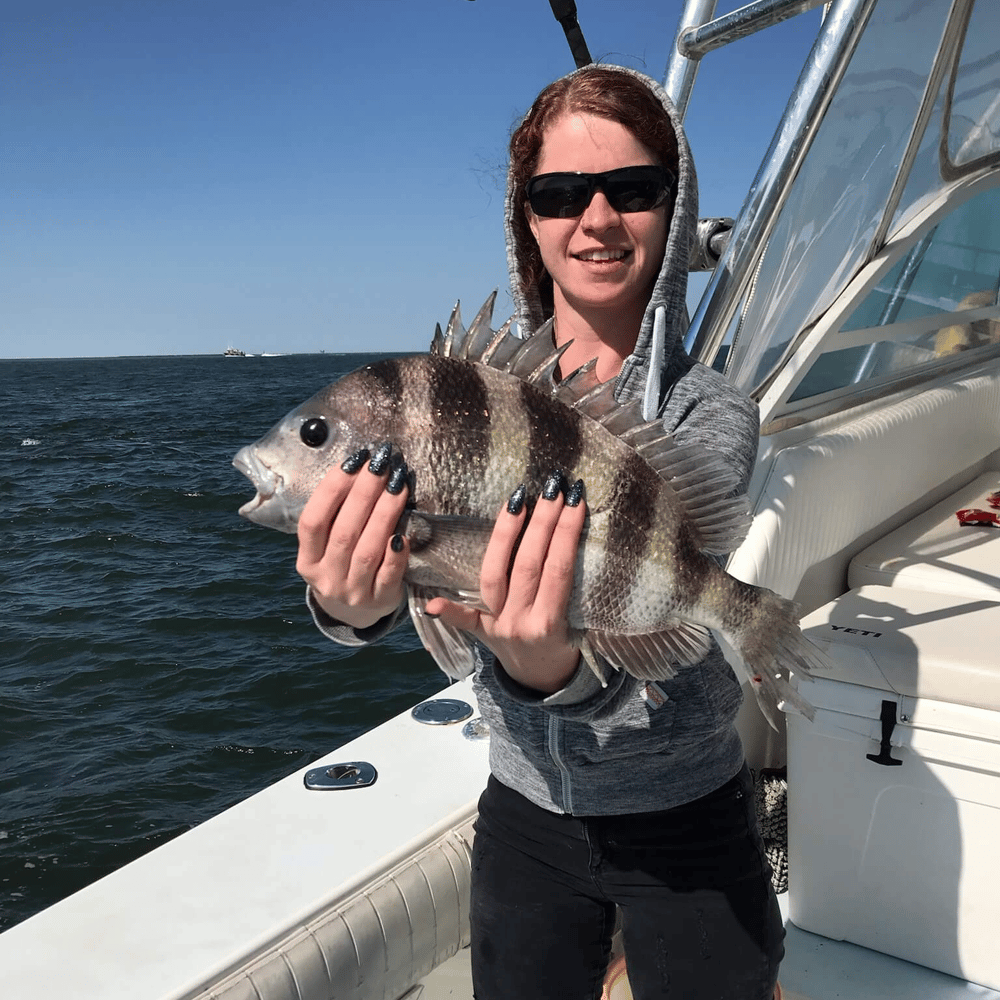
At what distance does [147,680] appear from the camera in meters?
9.79

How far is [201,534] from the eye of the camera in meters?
16.2

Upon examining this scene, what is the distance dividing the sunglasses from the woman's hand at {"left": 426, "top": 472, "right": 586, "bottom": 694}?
2.14 feet

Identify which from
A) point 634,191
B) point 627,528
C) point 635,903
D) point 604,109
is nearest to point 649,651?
point 627,528

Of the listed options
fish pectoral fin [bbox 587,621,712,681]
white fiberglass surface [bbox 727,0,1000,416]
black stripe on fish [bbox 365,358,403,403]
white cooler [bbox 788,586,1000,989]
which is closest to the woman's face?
black stripe on fish [bbox 365,358,403,403]

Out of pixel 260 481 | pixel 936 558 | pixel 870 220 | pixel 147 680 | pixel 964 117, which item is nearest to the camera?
pixel 260 481

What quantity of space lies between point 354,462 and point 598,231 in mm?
732

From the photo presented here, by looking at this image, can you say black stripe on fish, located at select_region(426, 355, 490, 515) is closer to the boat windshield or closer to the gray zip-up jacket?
the gray zip-up jacket

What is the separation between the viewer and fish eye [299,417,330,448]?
5.11 feet

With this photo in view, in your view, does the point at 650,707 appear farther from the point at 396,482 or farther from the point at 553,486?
the point at 396,482

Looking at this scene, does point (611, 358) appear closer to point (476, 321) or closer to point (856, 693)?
point (476, 321)

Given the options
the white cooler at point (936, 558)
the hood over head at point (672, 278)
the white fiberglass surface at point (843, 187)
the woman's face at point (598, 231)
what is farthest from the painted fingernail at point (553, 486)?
the white cooler at point (936, 558)

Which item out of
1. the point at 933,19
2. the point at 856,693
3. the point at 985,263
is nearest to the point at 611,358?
the point at 856,693

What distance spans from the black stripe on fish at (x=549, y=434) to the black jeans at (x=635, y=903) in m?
0.73

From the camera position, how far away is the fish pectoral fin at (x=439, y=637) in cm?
162
